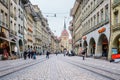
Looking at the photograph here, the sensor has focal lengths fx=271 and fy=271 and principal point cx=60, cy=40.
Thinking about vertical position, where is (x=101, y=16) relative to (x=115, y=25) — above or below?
above

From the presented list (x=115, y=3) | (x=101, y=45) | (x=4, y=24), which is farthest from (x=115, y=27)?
(x=4, y=24)

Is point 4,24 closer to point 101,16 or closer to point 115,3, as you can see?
point 101,16

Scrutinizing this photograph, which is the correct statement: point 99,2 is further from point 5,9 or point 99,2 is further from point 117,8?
point 5,9

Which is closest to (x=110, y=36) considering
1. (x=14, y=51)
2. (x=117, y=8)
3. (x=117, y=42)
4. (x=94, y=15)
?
(x=117, y=42)

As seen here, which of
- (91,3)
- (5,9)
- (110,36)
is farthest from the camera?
(91,3)

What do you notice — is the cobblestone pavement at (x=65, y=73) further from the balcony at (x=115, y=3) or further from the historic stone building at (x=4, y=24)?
the historic stone building at (x=4, y=24)

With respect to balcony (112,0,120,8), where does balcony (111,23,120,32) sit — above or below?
below

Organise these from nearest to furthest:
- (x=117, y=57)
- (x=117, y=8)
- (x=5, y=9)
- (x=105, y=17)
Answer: (x=117, y=57)
(x=117, y=8)
(x=105, y=17)
(x=5, y=9)

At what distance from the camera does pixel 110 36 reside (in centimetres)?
3544

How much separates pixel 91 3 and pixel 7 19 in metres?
17.1

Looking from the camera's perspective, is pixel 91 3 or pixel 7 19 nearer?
pixel 7 19

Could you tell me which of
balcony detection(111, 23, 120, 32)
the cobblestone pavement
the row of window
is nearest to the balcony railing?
balcony detection(111, 23, 120, 32)

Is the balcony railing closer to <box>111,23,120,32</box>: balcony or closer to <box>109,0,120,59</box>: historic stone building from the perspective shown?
<box>109,0,120,59</box>: historic stone building

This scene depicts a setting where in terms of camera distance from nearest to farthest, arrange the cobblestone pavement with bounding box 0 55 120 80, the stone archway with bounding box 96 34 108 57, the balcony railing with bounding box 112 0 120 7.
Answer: the cobblestone pavement with bounding box 0 55 120 80 → the balcony railing with bounding box 112 0 120 7 → the stone archway with bounding box 96 34 108 57
